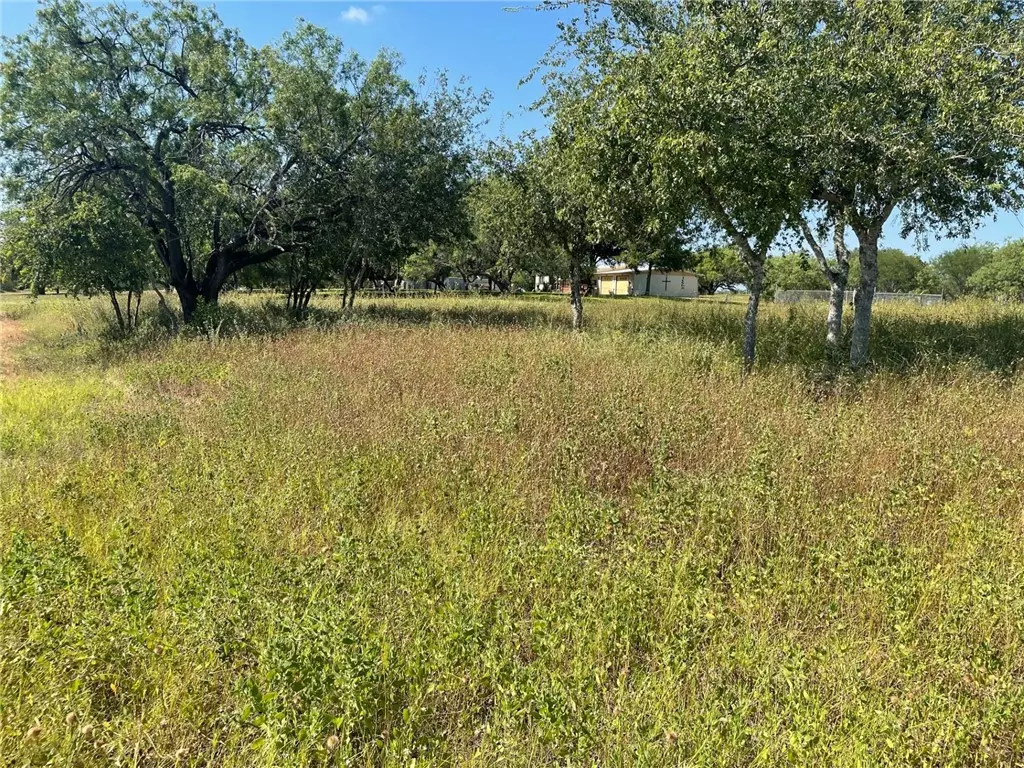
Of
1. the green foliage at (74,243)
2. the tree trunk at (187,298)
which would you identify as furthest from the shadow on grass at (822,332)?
the green foliage at (74,243)

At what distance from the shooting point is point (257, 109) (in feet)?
45.6

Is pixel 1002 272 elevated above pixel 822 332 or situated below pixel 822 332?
above

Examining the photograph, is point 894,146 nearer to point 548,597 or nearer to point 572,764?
point 548,597

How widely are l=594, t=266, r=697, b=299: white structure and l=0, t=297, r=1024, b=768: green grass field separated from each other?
5666 cm

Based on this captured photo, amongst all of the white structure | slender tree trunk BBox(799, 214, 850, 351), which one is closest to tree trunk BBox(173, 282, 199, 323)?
slender tree trunk BBox(799, 214, 850, 351)

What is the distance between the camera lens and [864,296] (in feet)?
27.4

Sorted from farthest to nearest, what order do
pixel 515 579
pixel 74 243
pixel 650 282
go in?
pixel 650 282, pixel 74 243, pixel 515 579

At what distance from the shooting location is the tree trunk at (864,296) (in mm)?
8234

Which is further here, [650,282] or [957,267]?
[650,282]

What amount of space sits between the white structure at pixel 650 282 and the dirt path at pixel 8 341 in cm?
5126

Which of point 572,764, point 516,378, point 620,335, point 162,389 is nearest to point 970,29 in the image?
point 620,335

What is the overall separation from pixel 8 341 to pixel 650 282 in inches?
2214

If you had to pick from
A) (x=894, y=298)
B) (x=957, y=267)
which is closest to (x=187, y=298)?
(x=894, y=298)

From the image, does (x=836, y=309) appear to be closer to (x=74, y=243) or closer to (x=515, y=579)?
(x=515, y=579)
